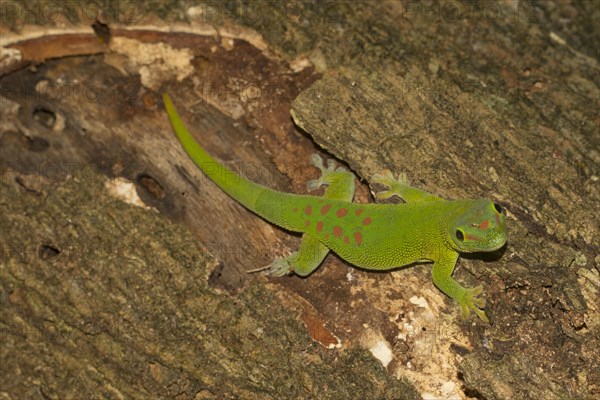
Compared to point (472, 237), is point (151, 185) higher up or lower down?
lower down

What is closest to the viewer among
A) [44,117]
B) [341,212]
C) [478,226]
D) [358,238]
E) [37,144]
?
[478,226]

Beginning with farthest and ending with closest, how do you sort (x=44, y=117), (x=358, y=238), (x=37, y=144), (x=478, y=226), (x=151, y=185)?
(x=44, y=117) < (x=37, y=144) < (x=151, y=185) < (x=358, y=238) < (x=478, y=226)

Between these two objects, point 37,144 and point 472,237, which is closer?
point 472,237

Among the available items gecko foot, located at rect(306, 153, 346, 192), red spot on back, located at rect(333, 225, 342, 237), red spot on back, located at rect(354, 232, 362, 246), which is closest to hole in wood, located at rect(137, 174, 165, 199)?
gecko foot, located at rect(306, 153, 346, 192)

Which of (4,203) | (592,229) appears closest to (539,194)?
(592,229)

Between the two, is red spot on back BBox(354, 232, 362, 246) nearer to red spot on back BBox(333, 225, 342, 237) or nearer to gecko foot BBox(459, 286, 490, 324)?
red spot on back BBox(333, 225, 342, 237)

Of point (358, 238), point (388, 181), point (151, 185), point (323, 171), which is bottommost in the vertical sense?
point (151, 185)

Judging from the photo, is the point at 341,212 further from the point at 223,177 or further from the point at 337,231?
the point at 223,177

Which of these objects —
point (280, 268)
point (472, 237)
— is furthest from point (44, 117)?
point (472, 237)
